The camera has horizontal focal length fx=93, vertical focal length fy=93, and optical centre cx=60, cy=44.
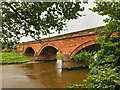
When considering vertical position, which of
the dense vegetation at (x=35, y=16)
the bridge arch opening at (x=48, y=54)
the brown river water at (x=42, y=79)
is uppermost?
the dense vegetation at (x=35, y=16)

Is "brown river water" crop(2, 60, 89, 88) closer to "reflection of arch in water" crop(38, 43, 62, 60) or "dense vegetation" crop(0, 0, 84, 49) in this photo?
"dense vegetation" crop(0, 0, 84, 49)

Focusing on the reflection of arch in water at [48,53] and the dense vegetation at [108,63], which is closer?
the dense vegetation at [108,63]

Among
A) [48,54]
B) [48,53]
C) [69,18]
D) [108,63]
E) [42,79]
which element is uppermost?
[69,18]

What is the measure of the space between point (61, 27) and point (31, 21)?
0.89 metres

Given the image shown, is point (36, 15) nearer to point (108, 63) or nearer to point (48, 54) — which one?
point (108, 63)

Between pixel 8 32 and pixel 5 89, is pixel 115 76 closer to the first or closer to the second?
pixel 8 32

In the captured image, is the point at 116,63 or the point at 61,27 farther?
the point at 61,27

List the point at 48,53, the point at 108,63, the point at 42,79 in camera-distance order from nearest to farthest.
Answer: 1. the point at 108,63
2. the point at 42,79
3. the point at 48,53

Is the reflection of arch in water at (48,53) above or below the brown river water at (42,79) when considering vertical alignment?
above

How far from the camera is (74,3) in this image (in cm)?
245

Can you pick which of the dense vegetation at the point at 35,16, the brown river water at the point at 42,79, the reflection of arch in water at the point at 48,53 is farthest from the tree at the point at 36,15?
the reflection of arch in water at the point at 48,53

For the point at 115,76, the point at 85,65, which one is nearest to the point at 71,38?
the point at 85,65

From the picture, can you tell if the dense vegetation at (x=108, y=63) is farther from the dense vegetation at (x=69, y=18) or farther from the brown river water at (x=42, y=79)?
the brown river water at (x=42, y=79)

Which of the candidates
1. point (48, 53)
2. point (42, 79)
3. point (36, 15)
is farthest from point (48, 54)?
point (36, 15)
